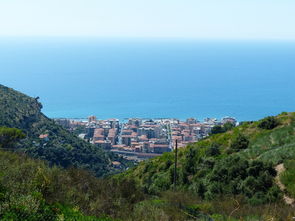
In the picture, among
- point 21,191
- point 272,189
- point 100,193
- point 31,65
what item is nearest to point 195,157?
point 272,189

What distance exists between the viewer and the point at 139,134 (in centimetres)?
4834

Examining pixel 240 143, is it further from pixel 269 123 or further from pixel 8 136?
pixel 8 136

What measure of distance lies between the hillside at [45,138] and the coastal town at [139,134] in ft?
30.0

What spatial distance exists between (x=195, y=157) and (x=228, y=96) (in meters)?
76.0

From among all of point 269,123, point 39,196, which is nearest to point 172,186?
point 269,123

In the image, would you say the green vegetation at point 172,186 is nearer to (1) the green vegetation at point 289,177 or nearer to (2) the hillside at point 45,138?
(1) the green vegetation at point 289,177

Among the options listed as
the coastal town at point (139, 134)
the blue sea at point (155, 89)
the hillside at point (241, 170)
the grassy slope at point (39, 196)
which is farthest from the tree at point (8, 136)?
the blue sea at point (155, 89)

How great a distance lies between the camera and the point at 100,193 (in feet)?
19.7

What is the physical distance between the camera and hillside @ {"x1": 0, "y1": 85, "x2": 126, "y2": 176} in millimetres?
22680

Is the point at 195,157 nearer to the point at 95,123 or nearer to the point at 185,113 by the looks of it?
the point at 95,123

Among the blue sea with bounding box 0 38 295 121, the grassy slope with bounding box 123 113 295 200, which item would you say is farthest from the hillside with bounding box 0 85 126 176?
the blue sea with bounding box 0 38 295 121

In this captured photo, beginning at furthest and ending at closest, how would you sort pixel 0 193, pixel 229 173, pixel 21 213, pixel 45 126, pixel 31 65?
pixel 31 65
pixel 45 126
pixel 229 173
pixel 0 193
pixel 21 213

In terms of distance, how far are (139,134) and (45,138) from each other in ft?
77.7

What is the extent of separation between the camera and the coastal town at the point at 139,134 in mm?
39188
